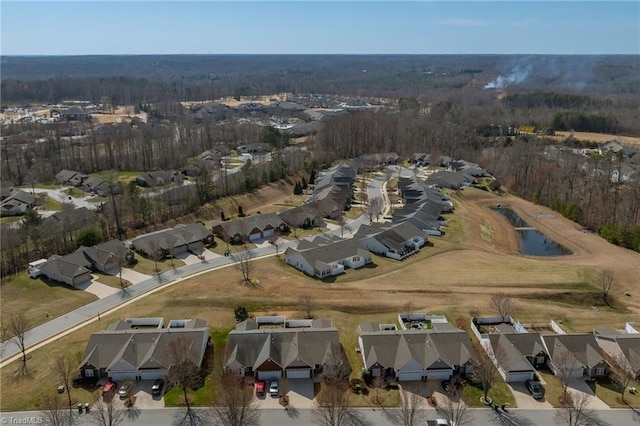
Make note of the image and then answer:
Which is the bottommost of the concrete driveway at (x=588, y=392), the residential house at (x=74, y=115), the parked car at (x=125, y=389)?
the concrete driveway at (x=588, y=392)

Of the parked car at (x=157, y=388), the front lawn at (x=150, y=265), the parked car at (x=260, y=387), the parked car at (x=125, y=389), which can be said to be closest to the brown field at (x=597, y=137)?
the front lawn at (x=150, y=265)

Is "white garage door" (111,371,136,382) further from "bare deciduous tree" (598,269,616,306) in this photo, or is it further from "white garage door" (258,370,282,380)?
"bare deciduous tree" (598,269,616,306)

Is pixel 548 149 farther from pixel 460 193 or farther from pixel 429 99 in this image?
pixel 429 99

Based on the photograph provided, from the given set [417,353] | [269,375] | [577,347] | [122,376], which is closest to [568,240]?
[577,347]

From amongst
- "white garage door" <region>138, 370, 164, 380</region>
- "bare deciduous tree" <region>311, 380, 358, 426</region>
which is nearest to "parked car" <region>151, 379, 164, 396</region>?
"white garage door" <region>138, 370, 164, 380</region>

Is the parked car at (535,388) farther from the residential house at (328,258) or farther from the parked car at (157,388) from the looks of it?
the parked car at (157,388)

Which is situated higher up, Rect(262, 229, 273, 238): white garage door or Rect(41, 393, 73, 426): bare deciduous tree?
Rect(262, 229, 273, 238): white garage door
